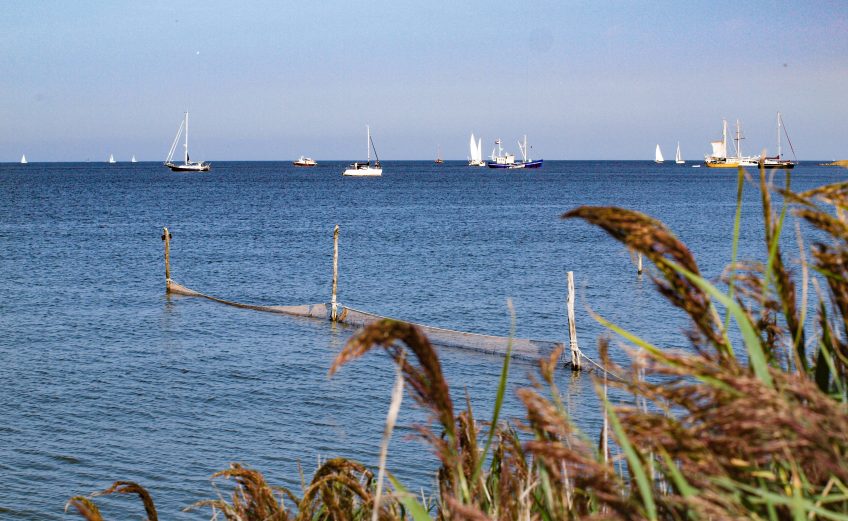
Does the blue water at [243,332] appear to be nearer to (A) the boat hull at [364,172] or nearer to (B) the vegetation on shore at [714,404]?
(B) the vegetation on shore at [714,404]

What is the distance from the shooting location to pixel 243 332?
26344 millimetres

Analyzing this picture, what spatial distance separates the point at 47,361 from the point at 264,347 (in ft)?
17.3

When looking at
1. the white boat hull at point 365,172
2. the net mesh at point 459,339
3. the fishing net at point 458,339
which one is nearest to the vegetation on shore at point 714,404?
the net mesh at point 459,339

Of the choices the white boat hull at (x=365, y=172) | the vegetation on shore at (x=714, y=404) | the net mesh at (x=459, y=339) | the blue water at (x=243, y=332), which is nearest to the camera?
the vegetation on shore at (x=714, y=404)

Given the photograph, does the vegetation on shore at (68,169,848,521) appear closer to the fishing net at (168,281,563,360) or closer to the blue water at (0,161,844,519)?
the blue water at (0,161,844,519)

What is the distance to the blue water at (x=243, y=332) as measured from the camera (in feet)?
50.1

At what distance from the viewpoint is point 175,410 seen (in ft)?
59.5

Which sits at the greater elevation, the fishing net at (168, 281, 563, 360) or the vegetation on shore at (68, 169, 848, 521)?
the vegetation on shore at (68, 169, 848, 521)

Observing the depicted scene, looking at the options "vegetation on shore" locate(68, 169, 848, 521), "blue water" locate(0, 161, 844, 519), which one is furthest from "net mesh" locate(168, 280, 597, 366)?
"vegetation on shore" locate(68, 169, 848, 521)

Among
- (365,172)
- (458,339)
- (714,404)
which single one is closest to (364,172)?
→ (365,172)

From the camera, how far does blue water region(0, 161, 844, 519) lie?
15.3m

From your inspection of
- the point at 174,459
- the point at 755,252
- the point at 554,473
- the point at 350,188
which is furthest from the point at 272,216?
the point at 554,473

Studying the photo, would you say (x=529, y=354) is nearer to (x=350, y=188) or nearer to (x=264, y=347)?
(x=264, y=347)

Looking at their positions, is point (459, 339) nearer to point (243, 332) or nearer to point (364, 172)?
point (243, 332)
